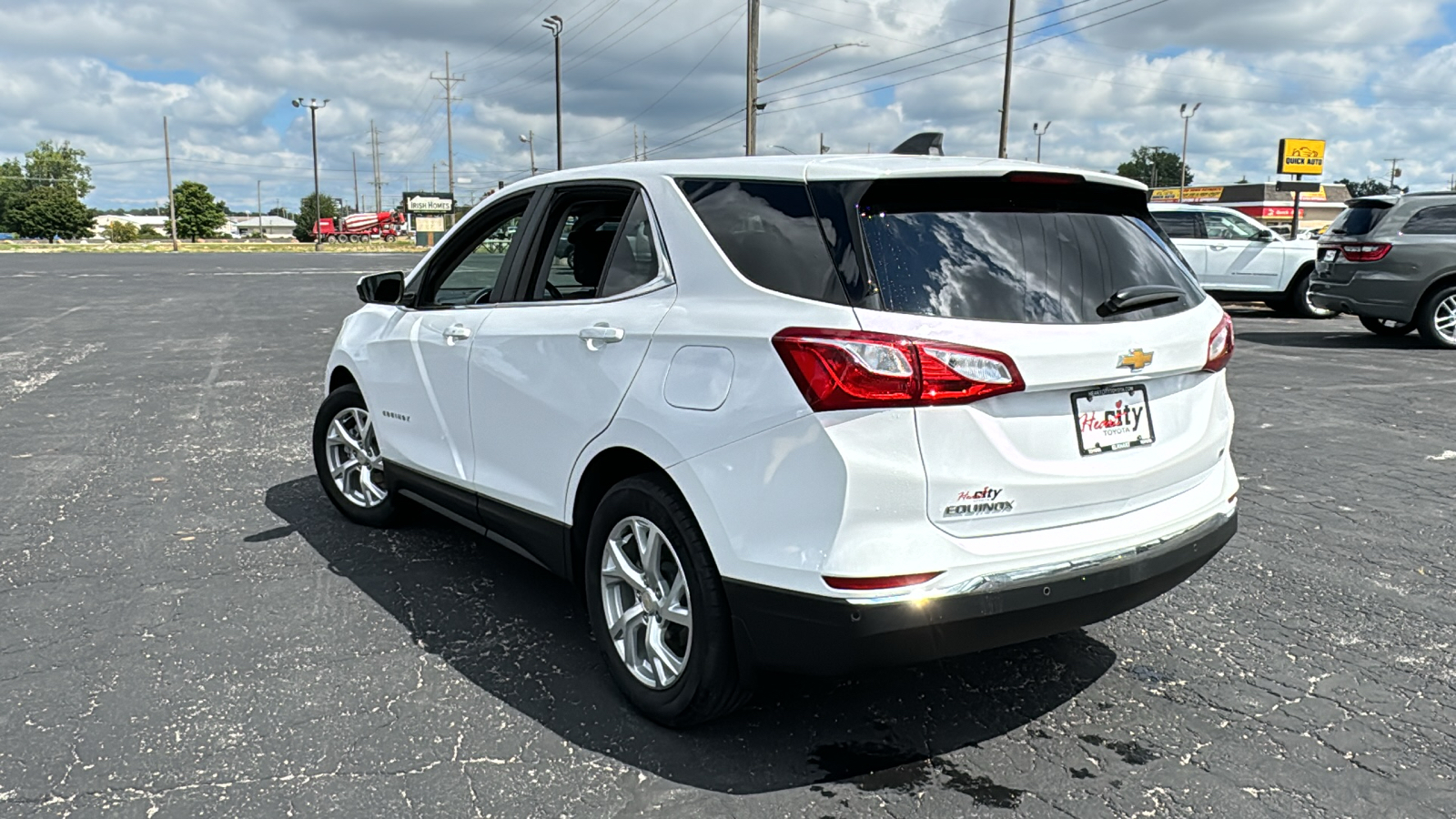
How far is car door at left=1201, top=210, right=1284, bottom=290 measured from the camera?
1680 centimetres

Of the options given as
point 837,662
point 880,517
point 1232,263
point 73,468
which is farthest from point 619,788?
point 1232,263

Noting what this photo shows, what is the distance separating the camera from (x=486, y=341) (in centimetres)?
399

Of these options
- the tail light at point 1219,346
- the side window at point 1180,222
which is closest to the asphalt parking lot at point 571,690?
the tail light at point 1219,346

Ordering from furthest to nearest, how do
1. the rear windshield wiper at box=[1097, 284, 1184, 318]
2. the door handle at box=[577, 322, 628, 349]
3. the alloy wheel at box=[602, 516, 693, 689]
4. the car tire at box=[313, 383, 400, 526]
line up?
the car tire at box=[313, 383, 400, 526] → the door handle at box=[577, 322, 628, 349] → the alloy wheel at box=[602, 516, 693, 689] → the rear windshield wiper at box=[1097, 284, 1184, 318]

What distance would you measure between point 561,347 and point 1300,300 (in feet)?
55.7

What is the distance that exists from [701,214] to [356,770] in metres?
1.88

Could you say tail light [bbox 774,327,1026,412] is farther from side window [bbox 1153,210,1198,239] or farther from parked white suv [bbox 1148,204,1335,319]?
side window [bbox 1153,210,1198,239]

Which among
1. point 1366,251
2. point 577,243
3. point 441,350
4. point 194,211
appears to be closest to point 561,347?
point 577,243

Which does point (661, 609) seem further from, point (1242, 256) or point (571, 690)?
point (1242, 256)

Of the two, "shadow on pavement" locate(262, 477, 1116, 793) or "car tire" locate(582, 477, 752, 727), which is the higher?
"car tire" locate(582, 477, 752, 727)

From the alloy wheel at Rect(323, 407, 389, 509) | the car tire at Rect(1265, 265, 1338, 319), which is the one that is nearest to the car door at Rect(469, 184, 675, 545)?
the alloy wheel at Rect(323, 407, 389, 509)

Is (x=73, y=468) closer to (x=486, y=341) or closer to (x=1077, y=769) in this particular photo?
(x=486, y=341)

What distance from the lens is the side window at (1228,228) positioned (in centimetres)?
1681

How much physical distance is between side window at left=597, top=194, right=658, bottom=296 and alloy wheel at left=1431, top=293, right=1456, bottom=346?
12.5m
